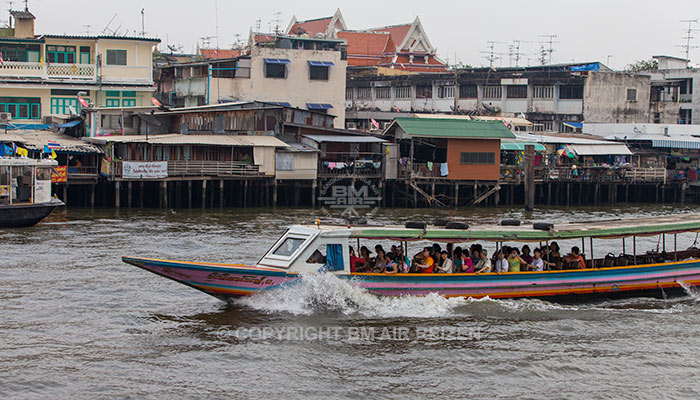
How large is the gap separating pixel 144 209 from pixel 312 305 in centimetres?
2066

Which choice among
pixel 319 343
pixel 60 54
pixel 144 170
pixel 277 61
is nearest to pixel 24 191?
pixel 144 170

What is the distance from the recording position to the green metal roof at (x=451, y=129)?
4084cm

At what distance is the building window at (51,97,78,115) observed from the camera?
4481 centimetres

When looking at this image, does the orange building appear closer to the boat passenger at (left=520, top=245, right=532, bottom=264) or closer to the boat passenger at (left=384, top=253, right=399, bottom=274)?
the boat passenger at (left=520, top=245, right=532, bottom=264)

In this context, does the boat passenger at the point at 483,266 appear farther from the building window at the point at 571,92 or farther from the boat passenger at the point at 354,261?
the building window at the point at 571,92

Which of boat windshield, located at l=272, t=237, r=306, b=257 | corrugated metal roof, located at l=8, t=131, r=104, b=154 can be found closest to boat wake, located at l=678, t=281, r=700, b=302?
boat windshield, located at l=272, t=237, r=306, b=257

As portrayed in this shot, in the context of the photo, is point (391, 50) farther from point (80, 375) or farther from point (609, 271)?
point (80, 375)

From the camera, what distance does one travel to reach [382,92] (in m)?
63.9

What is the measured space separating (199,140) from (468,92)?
88.7 ft

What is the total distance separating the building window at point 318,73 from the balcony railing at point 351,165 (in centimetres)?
1134

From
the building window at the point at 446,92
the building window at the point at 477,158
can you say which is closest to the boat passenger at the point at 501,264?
the building window at the point at 477,158

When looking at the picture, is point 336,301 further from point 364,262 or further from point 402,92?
point 402,92

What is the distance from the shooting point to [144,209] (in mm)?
36625

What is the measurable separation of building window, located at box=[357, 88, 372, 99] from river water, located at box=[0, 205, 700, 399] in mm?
43656
